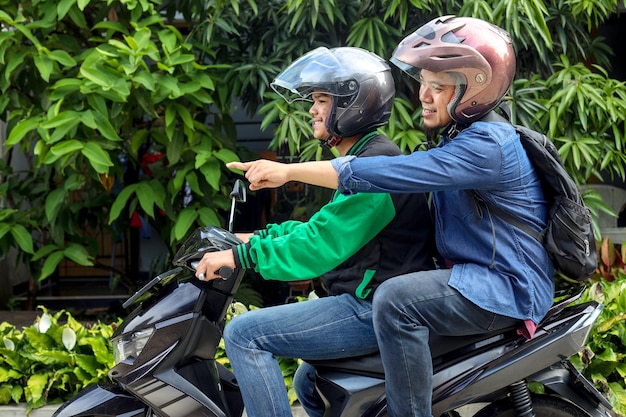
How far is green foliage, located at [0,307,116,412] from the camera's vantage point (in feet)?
13.3

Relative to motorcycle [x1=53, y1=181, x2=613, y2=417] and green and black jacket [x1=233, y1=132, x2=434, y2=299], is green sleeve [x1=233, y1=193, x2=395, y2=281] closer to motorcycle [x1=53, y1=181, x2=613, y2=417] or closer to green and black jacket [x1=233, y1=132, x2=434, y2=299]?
green and black jacket [x1=233, y1=132, x2=434, y2=299]

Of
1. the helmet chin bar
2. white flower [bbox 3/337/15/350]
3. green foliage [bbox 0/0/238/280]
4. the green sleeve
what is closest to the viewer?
the green sleeve

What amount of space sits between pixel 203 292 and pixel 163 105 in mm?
2470

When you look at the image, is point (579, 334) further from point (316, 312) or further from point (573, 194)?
point (316, 312)

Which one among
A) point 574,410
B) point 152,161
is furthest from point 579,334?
point 152,161

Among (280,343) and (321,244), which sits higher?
(321,244)

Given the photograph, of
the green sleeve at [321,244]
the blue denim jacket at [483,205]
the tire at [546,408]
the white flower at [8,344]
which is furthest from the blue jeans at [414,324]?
the white flower at [8,344]

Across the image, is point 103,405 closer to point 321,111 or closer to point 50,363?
point 321,111

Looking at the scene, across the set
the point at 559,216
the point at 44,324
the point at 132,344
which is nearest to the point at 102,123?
the point at 44,324

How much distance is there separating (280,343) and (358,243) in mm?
415

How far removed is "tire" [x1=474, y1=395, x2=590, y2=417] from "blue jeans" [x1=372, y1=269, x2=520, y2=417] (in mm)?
356

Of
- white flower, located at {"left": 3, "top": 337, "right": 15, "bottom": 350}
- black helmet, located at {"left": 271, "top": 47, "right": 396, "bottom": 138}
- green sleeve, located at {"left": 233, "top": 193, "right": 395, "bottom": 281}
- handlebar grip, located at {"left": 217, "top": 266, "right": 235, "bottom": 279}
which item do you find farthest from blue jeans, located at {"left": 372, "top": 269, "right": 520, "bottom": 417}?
white flower, located at {"left": 3, "top": 337, "right": 15, "bottom": 350}

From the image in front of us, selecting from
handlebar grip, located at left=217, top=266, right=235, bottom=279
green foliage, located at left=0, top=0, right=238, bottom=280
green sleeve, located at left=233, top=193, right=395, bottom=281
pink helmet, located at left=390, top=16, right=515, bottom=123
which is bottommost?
green foliage, located at left=0, top=0, right=238, bottom=280

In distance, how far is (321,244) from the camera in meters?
2.51
